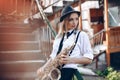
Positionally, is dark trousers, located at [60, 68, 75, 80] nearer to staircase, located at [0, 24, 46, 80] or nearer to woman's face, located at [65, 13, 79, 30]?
woman's face, located at [65, 13, 79, 30]

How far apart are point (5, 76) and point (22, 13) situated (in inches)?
220

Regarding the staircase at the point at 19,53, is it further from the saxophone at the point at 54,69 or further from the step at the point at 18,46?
the saxophone at the point at 54,69

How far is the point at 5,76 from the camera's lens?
→ 7875mm

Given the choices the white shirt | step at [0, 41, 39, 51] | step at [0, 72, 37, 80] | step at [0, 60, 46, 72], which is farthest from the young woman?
step at [0, 41, 39, 51]

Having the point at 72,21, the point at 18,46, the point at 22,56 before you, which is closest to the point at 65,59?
the point at 72,21

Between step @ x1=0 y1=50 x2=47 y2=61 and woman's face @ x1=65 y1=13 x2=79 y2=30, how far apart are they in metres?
4.93

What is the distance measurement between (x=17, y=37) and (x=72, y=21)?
6005mm

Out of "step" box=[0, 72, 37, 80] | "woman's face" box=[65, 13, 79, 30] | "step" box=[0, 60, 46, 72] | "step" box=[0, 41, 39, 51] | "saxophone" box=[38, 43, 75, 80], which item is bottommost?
"step" box=[0, 72, 37, 80]

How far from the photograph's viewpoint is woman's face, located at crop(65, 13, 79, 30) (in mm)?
3611

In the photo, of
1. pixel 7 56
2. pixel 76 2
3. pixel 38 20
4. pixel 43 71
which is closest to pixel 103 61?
pixel 76 2

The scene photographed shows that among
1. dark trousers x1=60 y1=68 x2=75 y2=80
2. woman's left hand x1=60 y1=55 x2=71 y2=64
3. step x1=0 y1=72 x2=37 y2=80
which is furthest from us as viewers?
step x1=0 y1=72 x2=37 y2=80

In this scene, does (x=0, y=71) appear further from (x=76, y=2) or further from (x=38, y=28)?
(x=76, y=2)

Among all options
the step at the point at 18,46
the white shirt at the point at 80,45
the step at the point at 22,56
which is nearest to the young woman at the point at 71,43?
the white shirt at the point at 80,45

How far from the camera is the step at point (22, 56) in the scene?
27.9ft
